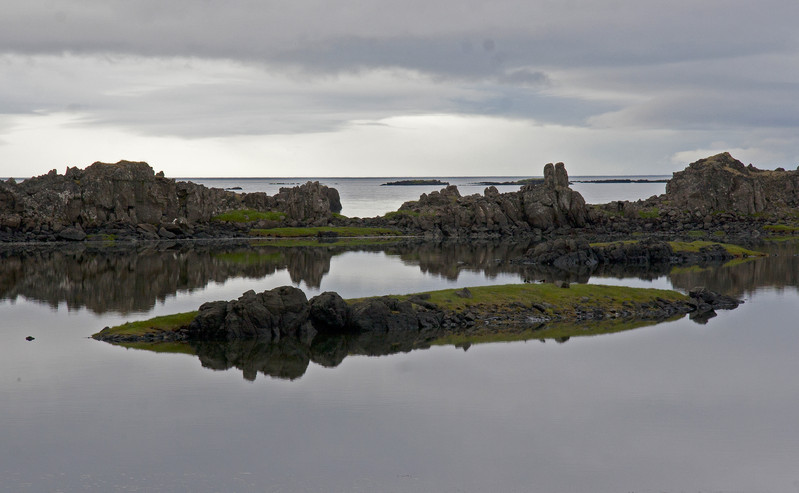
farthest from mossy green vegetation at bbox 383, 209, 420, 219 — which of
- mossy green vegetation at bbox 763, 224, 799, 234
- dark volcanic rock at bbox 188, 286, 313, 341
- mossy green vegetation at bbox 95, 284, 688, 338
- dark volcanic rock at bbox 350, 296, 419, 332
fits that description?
dark volcanic rock at bbox 188, 286, 313, 341

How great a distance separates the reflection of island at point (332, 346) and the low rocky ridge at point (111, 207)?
105361 millimetres

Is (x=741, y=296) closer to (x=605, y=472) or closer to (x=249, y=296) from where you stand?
(x=249, y=296)

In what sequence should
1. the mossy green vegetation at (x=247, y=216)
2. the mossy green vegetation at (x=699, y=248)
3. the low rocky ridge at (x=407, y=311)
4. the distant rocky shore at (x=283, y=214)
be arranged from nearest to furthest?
1. the low rocky ridge at (x=407, y=311)
2. the mossy green vegetation at (x=699, y=248)
3. the distant rocky shore at (x=283, y=214)
4. the mossy green vegetation at (x=247, y=216)

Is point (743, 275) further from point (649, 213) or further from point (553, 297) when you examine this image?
point (649, 213)

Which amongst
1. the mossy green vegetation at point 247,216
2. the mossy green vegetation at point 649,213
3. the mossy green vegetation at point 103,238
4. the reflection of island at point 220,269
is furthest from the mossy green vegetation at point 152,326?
the mossy green vegetation at point 649,213

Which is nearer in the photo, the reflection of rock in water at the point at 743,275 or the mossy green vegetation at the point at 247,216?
the reflection of rock in water at the point at 743,275

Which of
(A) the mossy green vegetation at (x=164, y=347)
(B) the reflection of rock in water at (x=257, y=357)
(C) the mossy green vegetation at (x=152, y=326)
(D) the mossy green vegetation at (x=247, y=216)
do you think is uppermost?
(D) the mossy green vegetation at (x=247, y=216)

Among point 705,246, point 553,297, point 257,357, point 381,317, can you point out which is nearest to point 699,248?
point 705,246

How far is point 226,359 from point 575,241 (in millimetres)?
74772

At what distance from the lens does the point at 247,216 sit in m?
181

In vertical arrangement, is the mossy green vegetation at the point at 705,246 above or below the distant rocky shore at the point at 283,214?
below

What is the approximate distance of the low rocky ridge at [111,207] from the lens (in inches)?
6122

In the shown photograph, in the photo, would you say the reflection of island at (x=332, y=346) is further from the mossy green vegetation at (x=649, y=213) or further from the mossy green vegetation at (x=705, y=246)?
the mossy green vegetation at (x=649, y=213)

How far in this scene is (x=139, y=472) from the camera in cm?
3309
